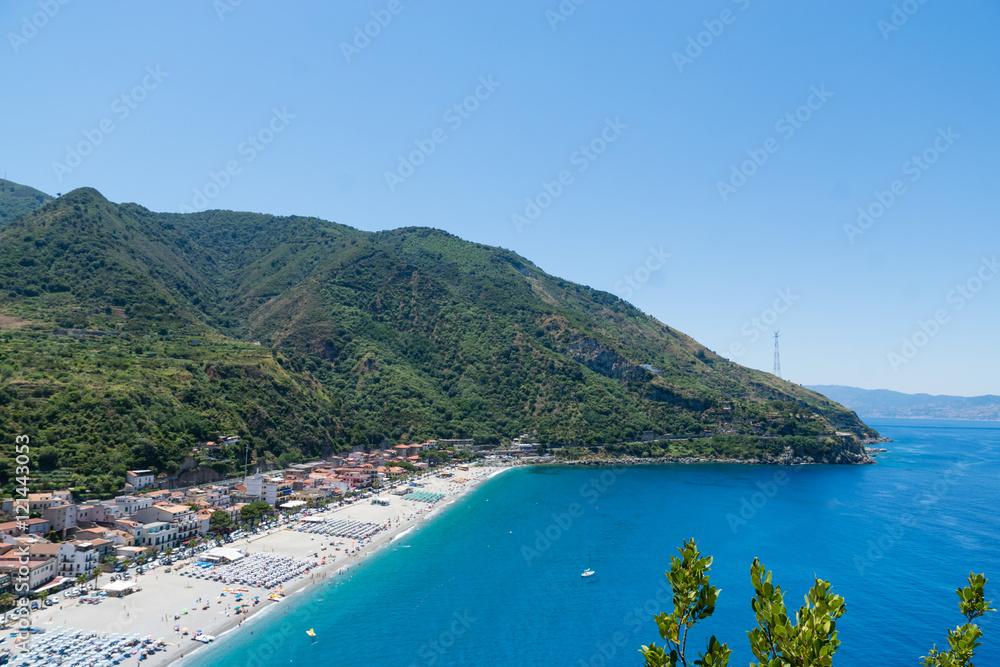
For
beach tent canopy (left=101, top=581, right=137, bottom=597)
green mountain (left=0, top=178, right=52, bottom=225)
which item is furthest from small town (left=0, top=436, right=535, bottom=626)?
green mountain (left=0, top=178, right=52, bottom=225)

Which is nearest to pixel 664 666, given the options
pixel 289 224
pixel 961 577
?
pixel 961 577

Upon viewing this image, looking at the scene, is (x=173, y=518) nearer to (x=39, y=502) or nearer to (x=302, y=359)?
(x=39, y=502)

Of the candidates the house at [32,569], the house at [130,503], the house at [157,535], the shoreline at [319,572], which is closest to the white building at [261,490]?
the shoreline at [319,572]

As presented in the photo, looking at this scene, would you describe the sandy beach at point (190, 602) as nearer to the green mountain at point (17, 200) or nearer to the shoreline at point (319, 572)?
Answer: the shoreline at point (319, 572)

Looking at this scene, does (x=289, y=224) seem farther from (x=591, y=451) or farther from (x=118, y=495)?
(x=118, y=495)

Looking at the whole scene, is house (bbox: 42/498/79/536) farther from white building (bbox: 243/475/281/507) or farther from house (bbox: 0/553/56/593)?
white building (bbox: 243/475/281/507)

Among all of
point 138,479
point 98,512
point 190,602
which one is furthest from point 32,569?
point 138,479
